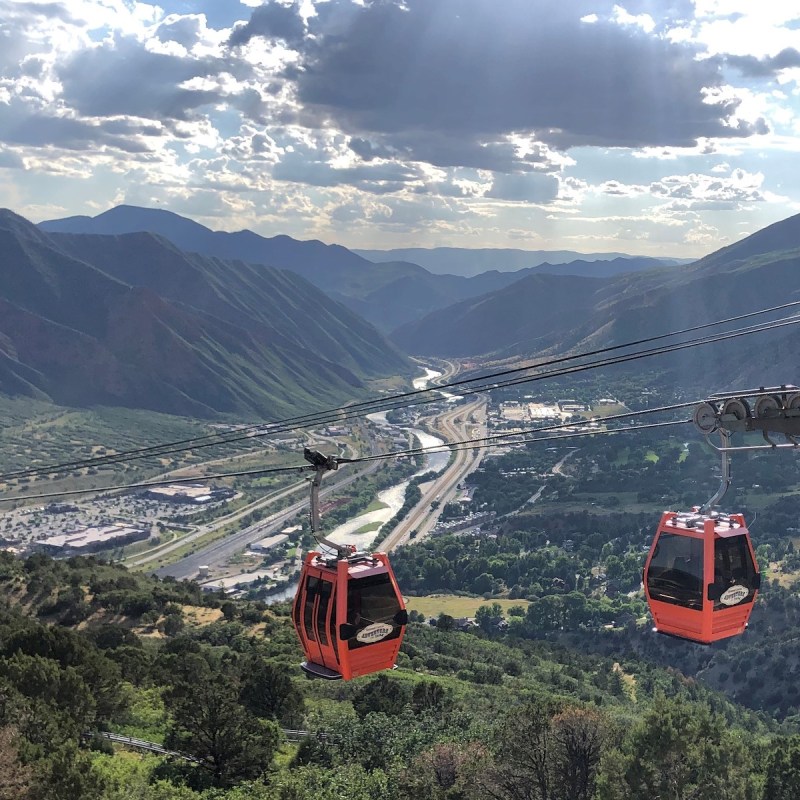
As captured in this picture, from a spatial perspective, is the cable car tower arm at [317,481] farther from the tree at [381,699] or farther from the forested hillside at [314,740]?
the tree at [381,699]

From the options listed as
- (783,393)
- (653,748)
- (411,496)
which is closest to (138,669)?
(653,748)

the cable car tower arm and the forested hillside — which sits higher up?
the cable car tower arm

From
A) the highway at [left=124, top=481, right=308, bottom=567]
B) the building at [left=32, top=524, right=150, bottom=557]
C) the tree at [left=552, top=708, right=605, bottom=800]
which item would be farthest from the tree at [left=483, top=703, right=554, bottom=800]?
the building at [left=32, top=524, right=150, bottom=557]

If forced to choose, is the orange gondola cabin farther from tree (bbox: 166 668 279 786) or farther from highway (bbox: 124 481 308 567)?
highway (bbox: 124 481 308 567)

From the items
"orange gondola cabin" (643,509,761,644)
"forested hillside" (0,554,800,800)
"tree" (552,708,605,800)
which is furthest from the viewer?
"tree" (552,708,605,800)

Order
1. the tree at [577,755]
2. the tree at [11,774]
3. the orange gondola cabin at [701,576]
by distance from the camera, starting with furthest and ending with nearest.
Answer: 1. the tree at [577,755]
2. the tree at [11,774]
3. the orange gondola cabin at [701,576]

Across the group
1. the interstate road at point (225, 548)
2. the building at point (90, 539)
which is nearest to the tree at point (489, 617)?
the interstate road at point (225, 548)
